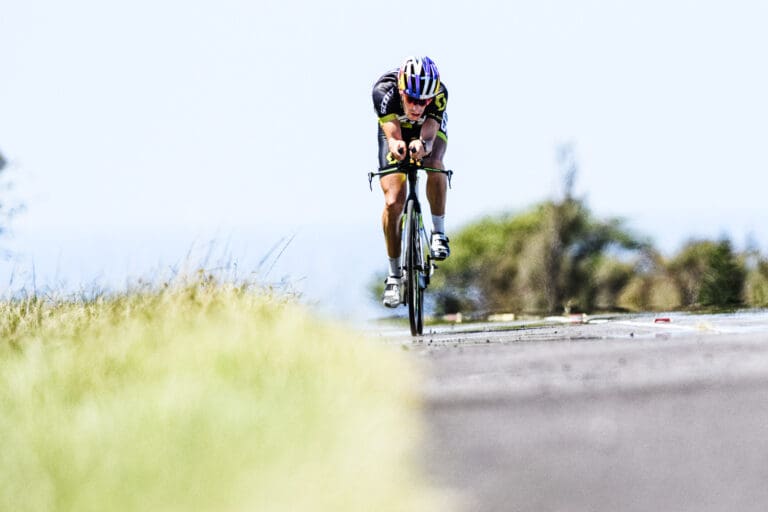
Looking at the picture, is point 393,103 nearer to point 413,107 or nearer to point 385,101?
point 385,101

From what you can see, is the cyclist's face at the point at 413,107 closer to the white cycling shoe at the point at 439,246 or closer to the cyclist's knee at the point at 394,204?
the cyclist's knee at the point at 394,204

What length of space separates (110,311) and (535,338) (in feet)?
8.73

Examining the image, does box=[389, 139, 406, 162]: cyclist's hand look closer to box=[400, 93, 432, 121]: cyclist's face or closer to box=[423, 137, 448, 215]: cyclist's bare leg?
box=[400, 93, 432, 121]: cyclist's face

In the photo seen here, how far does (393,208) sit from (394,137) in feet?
1.90

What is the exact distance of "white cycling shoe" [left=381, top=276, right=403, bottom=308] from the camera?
24.7 ft

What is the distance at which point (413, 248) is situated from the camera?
7539 mm

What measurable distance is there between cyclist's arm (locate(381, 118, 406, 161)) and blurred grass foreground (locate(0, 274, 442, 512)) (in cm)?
150

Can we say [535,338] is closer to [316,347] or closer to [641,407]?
[316,347]

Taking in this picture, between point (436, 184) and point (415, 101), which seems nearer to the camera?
point (415, 101)

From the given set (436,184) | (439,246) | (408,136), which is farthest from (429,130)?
(439,246)

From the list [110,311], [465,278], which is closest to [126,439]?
[110,311]

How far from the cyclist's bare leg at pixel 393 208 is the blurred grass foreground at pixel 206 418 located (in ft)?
5.10

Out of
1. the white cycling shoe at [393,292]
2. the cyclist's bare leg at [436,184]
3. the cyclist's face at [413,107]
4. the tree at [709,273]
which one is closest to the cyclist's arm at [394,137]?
the cyclist's face at [413,107]

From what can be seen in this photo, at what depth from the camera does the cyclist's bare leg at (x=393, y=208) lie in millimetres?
7484
